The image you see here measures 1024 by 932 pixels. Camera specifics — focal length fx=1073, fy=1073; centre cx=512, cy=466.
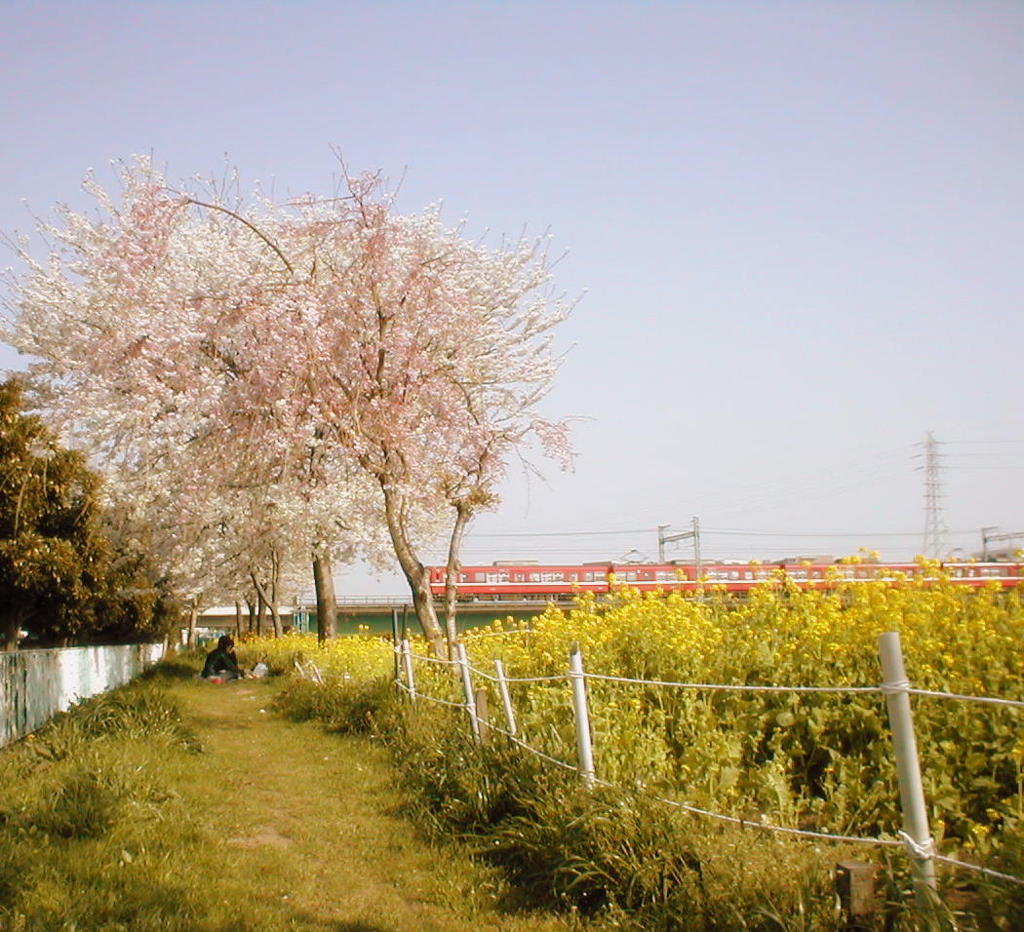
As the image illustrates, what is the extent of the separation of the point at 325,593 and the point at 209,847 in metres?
20.4

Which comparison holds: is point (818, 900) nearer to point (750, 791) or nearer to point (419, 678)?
point (750, 791)

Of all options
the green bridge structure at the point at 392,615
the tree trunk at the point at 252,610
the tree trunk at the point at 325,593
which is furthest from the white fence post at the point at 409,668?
the tree trunk at the point at 252,610

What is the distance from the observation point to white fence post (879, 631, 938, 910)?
3.62 metres

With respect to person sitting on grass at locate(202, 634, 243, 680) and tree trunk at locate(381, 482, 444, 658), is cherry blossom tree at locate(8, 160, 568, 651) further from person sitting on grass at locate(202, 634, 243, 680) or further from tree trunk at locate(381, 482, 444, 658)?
person sitting on grass at locate(202, 634, 243, 680)

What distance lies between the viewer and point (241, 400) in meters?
14.1

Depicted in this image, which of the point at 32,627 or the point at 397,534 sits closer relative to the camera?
the point at 397,534

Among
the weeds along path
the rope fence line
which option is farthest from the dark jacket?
the rope fence line

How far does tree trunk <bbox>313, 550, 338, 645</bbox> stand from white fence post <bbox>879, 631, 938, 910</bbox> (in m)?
23.0

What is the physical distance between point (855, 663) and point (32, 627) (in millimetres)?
19954

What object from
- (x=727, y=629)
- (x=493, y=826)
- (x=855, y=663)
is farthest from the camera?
(x=727, y=629)

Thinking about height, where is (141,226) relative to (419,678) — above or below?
above

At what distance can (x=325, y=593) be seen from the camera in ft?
88.5

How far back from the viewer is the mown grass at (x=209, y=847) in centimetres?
534

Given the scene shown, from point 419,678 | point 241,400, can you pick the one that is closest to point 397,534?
point 419,678
